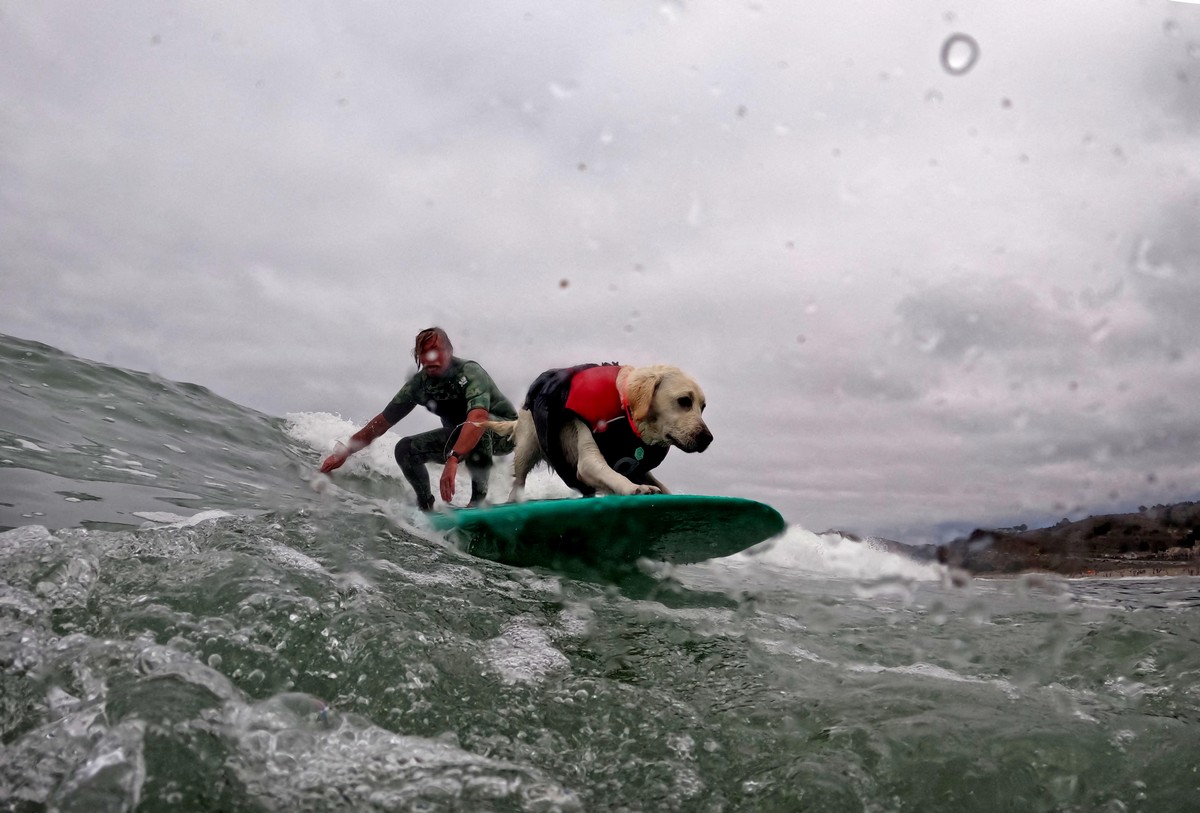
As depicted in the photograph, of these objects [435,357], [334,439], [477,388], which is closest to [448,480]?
[477,388]

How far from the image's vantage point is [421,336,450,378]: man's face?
19.7ft

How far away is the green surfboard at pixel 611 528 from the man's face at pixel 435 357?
5.81 ft

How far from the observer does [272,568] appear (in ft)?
10.1

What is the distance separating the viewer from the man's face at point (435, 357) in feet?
19.7

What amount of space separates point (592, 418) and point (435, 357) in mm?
1786

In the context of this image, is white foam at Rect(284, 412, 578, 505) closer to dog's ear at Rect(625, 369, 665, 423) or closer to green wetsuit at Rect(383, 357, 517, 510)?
green wetsuit at Rect(383, 357, 517, 510)

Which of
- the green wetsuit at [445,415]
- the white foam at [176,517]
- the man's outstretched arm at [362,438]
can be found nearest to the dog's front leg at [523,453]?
the green wetsuit at [445,415]

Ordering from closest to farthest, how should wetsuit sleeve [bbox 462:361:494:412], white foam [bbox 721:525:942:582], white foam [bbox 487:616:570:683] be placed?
1. white foam [bbox 487:616:570:683]
2. wetsuit sleeve [bbox 462:361:494:412]
3. white foam [bbox 721:525:942:582]

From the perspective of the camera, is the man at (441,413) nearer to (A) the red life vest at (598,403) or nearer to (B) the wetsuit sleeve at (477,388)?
(B) the wetsuit sleeve at (477,388)

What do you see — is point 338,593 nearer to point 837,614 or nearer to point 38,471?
point 837,614

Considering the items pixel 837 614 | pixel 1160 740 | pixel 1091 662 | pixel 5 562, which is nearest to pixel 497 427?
pixel 837 614

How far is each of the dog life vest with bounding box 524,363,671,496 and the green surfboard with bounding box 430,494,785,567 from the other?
0.61 meters

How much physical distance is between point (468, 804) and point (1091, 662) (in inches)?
110

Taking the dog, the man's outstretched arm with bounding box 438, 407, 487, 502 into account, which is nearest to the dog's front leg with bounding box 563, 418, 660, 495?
the dog
